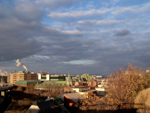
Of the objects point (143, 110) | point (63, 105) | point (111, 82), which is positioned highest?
point (111, 82)

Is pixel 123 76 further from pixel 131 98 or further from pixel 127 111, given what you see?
pixel 127 111

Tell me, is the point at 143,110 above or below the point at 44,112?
above

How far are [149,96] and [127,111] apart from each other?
398 centimetres

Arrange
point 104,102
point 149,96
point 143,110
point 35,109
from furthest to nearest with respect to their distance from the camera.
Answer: point 35,109, point 104,102, point 149,96, point 143,110

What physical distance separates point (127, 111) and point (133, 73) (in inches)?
321

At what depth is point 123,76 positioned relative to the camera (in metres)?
32.4

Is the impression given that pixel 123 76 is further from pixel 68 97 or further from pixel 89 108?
pixel 68 97

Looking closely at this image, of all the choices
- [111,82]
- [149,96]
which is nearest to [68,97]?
[111,82]

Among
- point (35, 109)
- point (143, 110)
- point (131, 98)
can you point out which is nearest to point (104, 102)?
point (131, 98)

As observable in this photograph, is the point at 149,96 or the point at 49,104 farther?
the point at 49,104

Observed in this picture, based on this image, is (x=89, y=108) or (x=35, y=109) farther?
(x=35, y=109)

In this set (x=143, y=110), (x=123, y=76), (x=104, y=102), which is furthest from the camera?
(x=123, y=76)

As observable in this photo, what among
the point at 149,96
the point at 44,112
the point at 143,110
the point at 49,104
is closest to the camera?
the point at 143,110

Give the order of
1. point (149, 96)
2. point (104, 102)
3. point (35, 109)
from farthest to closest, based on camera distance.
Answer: point (35, 109) → point (104, 102) → point (149, 96)
